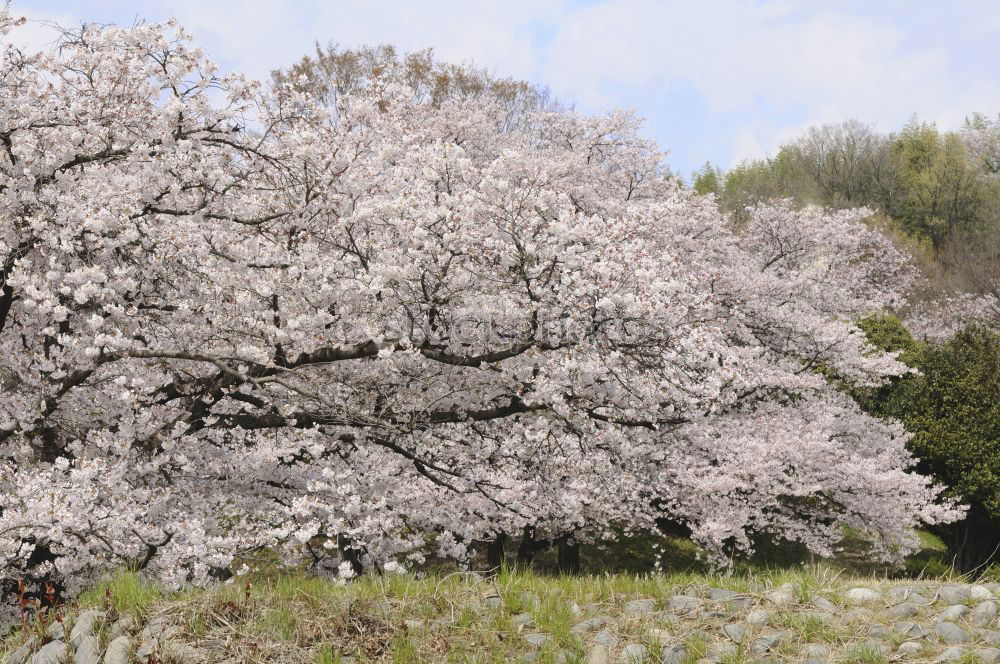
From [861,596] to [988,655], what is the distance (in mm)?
1022

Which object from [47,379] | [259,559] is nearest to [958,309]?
[259,559]

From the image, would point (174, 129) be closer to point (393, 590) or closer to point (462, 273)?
point (462, 273)

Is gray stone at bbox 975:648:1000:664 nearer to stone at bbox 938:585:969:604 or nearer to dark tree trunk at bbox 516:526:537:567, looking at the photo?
stone at bbox 938:585:969:604

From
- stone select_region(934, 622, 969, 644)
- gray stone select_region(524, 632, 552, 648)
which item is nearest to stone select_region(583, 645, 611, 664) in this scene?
gray stone select_region(524, 632, 552, 648)

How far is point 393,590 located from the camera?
6.05m

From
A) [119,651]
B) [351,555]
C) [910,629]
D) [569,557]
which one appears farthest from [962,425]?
[119,651]

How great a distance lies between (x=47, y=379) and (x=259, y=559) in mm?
9228

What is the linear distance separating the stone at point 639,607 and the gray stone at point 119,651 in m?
3.25

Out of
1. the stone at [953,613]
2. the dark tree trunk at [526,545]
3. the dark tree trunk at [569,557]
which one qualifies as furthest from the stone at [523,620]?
the dark tree trunk at [569,557]

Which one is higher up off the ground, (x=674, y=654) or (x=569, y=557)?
(x=674, y=654)

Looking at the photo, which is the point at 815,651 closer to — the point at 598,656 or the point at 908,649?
the point at 908,649

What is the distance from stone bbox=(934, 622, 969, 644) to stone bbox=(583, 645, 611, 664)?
2169mm

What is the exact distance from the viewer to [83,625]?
539 centimetres

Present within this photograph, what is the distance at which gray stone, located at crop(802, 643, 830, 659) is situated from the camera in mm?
5188
